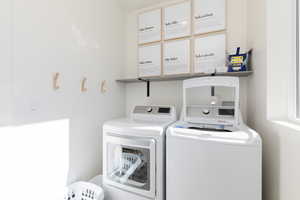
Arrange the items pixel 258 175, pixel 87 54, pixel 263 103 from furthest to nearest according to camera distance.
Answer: pixel 87 54 → pixel 263 103 → pixel 258 175

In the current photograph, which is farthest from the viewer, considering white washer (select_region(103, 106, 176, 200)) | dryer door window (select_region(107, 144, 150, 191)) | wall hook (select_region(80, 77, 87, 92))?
wall hook (select_region(80, 77, 87, 92))

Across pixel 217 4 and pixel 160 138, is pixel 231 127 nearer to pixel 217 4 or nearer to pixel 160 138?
pixel 160 138

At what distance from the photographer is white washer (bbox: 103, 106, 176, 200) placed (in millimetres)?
1183

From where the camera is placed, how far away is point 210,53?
1.67m

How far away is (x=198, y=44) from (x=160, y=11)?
0.69m

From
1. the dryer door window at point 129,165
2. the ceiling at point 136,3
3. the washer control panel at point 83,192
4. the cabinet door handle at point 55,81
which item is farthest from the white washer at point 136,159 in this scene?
the ceiling at point 136,3

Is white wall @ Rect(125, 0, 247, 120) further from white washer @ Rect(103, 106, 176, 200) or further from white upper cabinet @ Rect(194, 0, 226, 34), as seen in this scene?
white washer @ Rect(103, 106, 176, 200)

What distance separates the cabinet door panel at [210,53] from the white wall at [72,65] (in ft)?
3.47

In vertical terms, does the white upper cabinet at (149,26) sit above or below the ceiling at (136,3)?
below

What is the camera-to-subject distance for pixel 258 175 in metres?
0.90

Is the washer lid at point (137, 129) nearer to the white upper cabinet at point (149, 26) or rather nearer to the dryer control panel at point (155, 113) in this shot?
the dryer control panel at point (155, 113)

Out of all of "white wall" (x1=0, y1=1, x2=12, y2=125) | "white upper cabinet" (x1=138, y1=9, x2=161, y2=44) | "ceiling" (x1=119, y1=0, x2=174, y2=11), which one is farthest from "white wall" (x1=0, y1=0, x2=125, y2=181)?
"white upper cabinet" (x1=138, y1=9, x2=161, y2=44)

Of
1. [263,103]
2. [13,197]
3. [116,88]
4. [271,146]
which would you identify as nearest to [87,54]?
[116,88]

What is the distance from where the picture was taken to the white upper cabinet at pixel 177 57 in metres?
1.78
